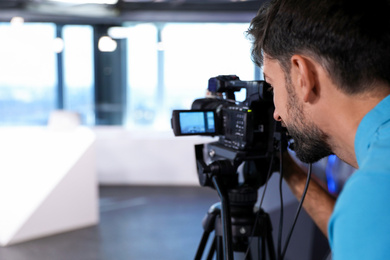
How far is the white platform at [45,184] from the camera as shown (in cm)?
328

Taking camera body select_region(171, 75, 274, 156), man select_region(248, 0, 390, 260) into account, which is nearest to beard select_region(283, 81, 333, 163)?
man select_region(248, 0, 390, 260)

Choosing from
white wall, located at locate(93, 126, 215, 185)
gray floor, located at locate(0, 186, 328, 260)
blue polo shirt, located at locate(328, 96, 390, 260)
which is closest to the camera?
blue polo shirt, located at locate(328, 96, 390, 260)

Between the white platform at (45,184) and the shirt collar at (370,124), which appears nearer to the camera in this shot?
the shirt collar at (370,124)

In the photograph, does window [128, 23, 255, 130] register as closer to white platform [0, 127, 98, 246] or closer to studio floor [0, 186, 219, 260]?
studio floor [0, 186, 219, 260]

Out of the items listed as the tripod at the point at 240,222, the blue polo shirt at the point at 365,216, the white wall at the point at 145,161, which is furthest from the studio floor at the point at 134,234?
the blue polo shirt at the point at 365,216

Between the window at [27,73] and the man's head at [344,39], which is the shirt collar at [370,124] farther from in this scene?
the window at [27,73]

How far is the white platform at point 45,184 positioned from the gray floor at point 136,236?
122 mm

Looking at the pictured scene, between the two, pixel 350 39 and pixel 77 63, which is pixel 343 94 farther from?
pixel 77 63

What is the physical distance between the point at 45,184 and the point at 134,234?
86cm

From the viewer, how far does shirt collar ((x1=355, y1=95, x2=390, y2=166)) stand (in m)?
0.54

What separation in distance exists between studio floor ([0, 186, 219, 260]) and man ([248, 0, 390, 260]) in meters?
2.51

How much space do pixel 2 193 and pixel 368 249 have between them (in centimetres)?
336

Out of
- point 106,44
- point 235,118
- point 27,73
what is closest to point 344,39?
point 235,118

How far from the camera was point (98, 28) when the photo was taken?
595 cm
